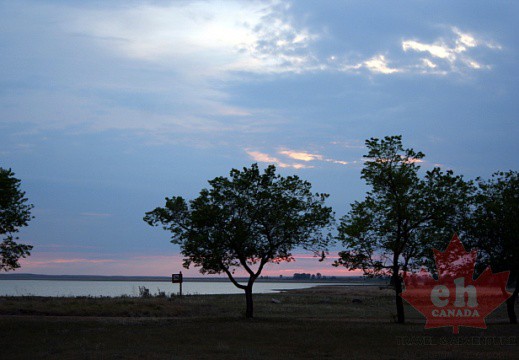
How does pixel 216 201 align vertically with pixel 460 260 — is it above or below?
above

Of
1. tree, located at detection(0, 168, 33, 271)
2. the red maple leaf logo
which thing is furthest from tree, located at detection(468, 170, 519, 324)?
tree, located at detection(0, 168, 33, 271)

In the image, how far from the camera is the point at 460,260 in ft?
120

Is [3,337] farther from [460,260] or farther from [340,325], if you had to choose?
[460,260]

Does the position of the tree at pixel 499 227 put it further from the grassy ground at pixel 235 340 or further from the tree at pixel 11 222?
the tree at pixel 11 222

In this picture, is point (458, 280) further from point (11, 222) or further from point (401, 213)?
point (11, 222)

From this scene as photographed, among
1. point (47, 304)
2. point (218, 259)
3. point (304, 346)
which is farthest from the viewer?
point (47, 304)

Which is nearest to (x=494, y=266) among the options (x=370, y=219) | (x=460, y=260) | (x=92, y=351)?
(x=460, y=260)

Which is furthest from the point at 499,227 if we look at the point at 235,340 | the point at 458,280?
the point at 235,340

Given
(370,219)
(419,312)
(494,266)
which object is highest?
(370,219)

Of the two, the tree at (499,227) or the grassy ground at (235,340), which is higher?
the tree at (499,227)

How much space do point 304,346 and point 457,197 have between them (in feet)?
59.3

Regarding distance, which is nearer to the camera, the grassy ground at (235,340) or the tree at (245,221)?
the grassy ground at (235,340)

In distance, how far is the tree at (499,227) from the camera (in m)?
37.5

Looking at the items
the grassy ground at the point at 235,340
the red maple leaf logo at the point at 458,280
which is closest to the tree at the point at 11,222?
the grassy ground at the point at 235,340
